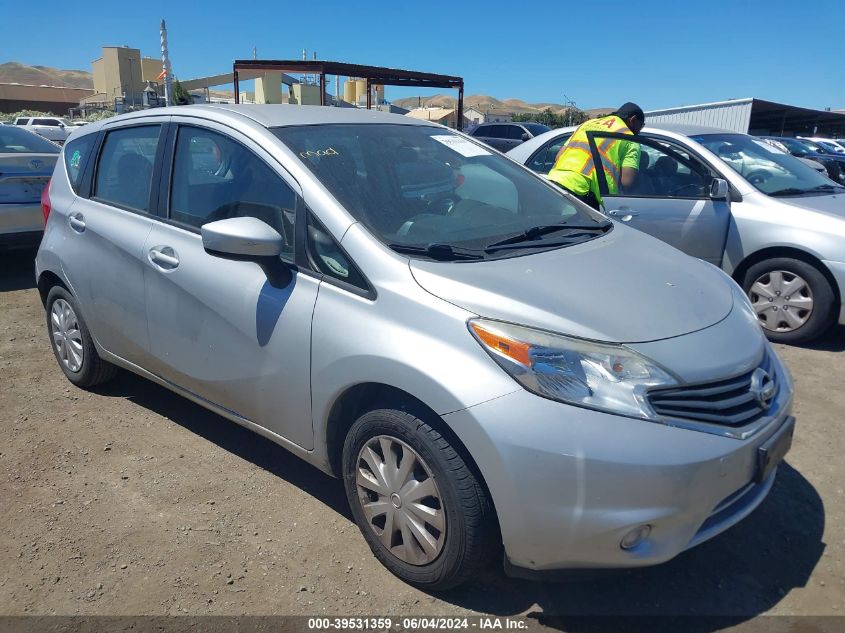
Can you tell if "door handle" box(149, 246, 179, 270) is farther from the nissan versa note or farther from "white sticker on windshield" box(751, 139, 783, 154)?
"white sticker on windshield" box(751, 139, 783, 154)

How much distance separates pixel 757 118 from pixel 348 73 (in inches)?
1114

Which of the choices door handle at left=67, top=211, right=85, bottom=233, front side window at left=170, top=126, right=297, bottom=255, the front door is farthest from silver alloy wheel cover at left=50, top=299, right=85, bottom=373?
front side window at left=170, top=126, right=297, bottom=255

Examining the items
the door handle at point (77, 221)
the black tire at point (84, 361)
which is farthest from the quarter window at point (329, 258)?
the black tire at point (84, 361)

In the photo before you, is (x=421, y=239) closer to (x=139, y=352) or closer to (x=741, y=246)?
(x=139, y=352)

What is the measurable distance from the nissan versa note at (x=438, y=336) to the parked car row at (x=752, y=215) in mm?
2342

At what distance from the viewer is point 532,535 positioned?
213 centimetres

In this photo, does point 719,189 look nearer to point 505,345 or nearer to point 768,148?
point 768,148

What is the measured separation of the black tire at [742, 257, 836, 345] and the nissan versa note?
238 cm

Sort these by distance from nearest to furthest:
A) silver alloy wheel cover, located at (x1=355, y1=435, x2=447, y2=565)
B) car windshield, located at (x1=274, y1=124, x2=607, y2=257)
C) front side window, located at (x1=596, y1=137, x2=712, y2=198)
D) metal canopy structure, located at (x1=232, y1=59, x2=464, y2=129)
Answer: silver alloy wheel cover, located at (x1=355, y1=435, x2=447, y2=565) → car windshield, located at (x1=274, y1=124, x2=607, y2=257) → front side window, located at (x1=596, y1=137, x2=712, y2=198) → metal canopy structure, located at (x1=232, y1=59, x2=464, y2=129)

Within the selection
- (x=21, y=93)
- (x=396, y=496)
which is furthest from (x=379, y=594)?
(x=21, y=93)

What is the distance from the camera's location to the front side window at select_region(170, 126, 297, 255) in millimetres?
2869

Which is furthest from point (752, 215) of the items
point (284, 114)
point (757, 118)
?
point (757, 118)

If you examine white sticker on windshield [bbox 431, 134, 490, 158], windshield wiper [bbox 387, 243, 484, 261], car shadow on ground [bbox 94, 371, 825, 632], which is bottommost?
car shadow on ground [bbox 94, 371, 825, 632]

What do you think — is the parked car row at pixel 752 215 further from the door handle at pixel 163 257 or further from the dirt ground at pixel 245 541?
the door handle at pixel 163 257
